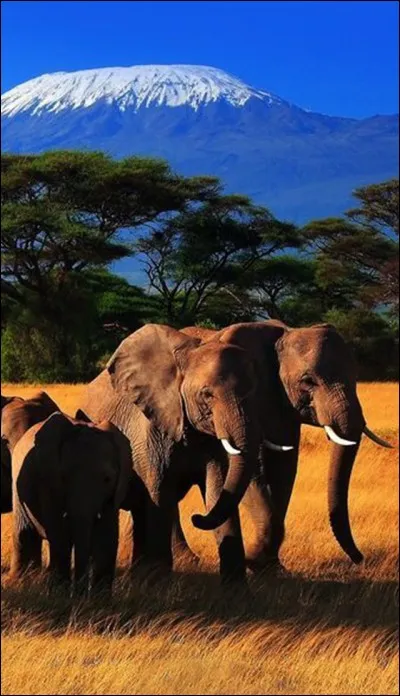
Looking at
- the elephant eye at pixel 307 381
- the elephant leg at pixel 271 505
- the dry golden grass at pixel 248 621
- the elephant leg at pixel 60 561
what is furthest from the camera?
the elephant leg at pixel 271 505

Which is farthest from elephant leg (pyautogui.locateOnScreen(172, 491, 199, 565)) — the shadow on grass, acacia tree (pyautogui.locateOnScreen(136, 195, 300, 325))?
acacia tree (pyautogui.locateOnScreen(136, 195, 300, 325))

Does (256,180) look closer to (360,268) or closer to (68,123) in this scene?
(360,268)

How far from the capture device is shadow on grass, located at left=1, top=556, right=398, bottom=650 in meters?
4.72

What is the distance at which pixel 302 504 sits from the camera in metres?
5.66

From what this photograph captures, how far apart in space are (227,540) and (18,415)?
1296 mm

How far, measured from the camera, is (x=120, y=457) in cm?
490

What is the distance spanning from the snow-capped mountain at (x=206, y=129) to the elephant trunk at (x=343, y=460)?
40.2 inches

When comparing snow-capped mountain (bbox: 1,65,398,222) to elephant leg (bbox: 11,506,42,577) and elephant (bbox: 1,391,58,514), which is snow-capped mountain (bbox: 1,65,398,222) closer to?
elephant (bbox: 1,391,58,514)

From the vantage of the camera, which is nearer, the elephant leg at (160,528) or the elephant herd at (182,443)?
the elephant herd at (182,443)

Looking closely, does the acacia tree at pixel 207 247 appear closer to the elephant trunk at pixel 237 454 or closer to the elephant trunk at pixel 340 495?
the elephant trunk at pixel 237 454

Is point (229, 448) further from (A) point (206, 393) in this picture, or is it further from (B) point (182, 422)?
(B) point (182, 422)

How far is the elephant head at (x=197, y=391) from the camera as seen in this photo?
4.44 m

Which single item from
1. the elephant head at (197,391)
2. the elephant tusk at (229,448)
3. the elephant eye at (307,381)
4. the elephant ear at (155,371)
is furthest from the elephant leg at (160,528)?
the elephant eye at (307,381)

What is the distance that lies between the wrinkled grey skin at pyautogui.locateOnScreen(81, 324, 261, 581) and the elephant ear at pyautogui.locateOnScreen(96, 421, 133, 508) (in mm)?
166
